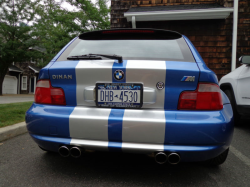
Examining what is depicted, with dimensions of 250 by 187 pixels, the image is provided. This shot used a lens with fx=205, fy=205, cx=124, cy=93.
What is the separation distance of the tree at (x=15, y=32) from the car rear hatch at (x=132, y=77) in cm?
1982

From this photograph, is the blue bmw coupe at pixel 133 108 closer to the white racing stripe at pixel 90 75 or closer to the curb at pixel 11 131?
the white racing stripe at pixel 90 75

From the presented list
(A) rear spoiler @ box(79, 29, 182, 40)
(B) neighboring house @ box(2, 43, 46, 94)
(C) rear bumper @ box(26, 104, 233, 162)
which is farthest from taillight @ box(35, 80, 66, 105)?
(B) neighboring house @ box(2, 43, 46, 94)

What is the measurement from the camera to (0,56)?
65.1ft

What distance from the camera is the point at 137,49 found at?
6.64 ft

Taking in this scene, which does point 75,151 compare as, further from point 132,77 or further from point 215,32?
point 215,32

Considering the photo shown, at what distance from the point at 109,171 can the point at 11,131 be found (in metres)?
2.16

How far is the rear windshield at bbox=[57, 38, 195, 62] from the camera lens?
1920 mm

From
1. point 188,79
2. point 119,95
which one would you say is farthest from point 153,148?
point 188,79

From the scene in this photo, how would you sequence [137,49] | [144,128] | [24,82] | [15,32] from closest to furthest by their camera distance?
1. [144,128]
2. [137,49]
3. [15,32]
4. [24,82]

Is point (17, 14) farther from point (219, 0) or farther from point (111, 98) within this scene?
point (111, 98)

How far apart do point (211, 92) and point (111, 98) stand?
0.85 m

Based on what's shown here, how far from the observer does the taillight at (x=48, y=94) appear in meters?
1.85

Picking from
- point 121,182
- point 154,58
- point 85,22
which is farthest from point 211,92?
point 85,22

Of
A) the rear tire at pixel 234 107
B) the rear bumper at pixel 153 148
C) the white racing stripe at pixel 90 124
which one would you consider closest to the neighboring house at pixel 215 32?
the rear tire at pixel 234 107
